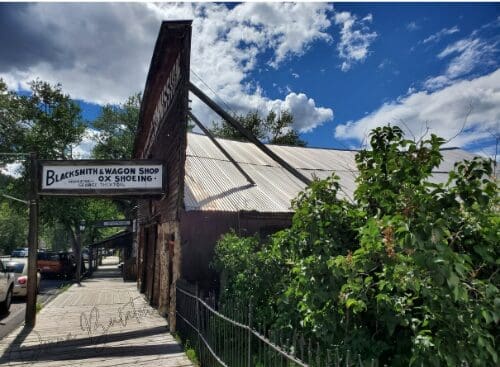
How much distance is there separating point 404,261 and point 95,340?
7.67 m

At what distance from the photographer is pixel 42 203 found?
2900cm

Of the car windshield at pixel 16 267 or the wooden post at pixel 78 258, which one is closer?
the car windshield at pixel 16 267

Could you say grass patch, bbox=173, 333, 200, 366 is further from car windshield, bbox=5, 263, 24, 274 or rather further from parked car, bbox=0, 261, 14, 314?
car windshield, bbox=5, 263, 24, 274

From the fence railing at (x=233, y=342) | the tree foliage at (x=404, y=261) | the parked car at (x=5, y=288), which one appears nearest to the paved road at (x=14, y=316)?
the parked car at (x=5, y=288)

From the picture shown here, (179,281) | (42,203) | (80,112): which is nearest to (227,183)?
(179,281)

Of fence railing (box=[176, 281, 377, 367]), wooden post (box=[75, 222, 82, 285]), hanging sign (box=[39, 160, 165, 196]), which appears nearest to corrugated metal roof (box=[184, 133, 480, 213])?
hanging sign (box=[39, 160, 165, 196])

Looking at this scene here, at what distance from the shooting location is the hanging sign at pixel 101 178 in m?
9.58

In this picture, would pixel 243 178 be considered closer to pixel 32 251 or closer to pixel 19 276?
pixel 32 251

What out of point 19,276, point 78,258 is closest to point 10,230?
point 78,258

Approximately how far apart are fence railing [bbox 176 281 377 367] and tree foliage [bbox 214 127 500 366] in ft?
0.82

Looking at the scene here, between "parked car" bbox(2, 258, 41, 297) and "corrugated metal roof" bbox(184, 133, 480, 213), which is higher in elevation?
"corrugated metal roof" bbox(184, 133, 480, 213)

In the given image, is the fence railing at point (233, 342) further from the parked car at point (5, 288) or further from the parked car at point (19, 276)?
the parked car at point (19, 276)

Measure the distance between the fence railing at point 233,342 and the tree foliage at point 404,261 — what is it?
25 centimetres

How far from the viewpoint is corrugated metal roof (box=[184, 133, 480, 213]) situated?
390 inches
